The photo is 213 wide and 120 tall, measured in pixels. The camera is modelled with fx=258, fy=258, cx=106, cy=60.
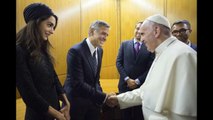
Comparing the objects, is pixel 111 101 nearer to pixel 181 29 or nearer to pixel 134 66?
pixel 134 66

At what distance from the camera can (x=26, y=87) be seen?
1291 millimetres

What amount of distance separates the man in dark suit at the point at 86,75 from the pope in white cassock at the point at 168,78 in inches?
15.7

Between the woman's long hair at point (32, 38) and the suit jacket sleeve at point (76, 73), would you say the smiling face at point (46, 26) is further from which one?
the suit jacket sleeve at point (76, 73)

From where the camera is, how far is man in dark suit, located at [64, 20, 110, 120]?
1.78 m

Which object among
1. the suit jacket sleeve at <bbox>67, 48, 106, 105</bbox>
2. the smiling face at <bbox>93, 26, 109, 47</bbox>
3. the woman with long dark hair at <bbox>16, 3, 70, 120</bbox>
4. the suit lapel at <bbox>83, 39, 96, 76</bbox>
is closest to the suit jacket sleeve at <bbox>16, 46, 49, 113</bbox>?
the woman with long dark hair at <bbox>16, 3, 70, 120</bbox>

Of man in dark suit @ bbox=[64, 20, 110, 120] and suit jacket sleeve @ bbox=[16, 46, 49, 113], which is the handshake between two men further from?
suit jacket sleeve @ bbox=[16, 46, 49, 113]

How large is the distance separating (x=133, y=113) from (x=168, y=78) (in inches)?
36.3

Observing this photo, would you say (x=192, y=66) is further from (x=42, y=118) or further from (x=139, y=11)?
(x=139, y=11)

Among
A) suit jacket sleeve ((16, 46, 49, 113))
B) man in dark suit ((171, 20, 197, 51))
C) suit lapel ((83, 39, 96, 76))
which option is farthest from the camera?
suit lapel ((83, 39, 96, 76))

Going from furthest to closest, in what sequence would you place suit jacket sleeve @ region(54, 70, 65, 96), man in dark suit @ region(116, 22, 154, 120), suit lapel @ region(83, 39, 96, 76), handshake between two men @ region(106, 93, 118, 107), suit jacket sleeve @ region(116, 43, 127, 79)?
suit jacket sleeve @ region(116, 43, 127, 79) → man in dark suit @ region(116, 22, 154, 120) → handshake between two men @ region(106, 93, 118, 107) → suit lapel @ region(83, 39, 96, 76) → suit jacket sleeve @ region(54, 70, 65, 96)

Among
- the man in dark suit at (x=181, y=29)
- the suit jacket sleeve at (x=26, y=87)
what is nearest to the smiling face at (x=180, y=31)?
the man in dark suit at (x=181, y=29)

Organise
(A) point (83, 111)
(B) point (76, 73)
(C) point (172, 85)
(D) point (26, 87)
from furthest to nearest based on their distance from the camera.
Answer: (A) point (83, 111)
(B) point (76, 73)
(C) point (172, 85)
(D) point (26, 87)

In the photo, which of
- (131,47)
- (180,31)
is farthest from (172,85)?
(131,47)
